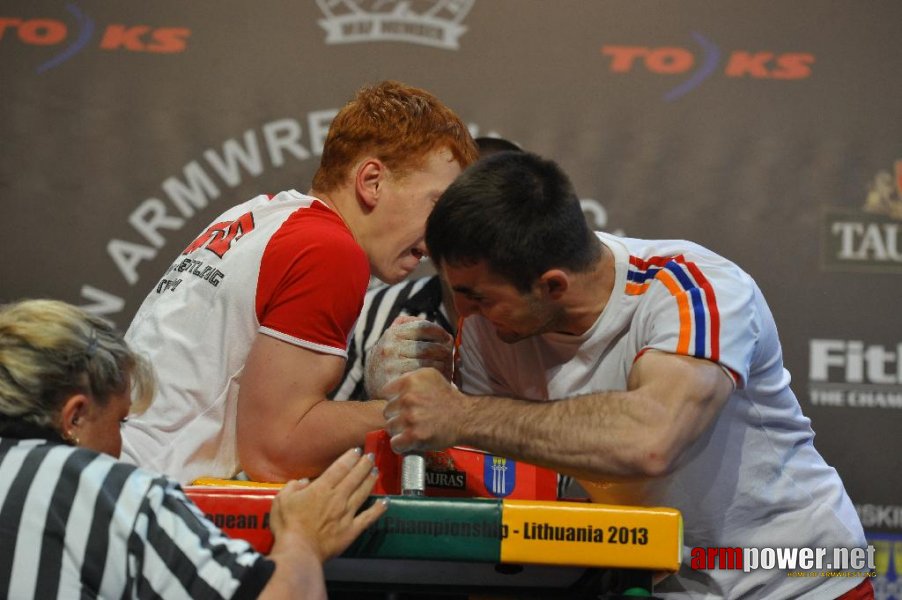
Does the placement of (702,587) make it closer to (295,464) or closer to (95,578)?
(295,464)

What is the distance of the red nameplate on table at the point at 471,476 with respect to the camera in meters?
1.79

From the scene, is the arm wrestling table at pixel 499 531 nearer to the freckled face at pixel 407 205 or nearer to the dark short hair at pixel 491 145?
the freckled face at pixel 407 205

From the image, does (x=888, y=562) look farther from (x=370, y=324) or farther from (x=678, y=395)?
(x=678, y=395)

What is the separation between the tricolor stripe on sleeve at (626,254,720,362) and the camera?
162cm

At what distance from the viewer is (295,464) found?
72.2 inches

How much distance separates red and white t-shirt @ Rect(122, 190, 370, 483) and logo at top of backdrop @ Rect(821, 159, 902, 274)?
1.76m

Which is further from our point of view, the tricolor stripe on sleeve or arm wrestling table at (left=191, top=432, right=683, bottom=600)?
the tricolor stripe on sleeve

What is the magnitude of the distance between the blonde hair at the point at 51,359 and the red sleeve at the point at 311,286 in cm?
34

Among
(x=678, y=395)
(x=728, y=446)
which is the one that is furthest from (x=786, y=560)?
(x=678, y=395)

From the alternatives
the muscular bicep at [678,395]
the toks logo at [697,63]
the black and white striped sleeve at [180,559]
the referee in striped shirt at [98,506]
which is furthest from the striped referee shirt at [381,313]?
the black and white striped sleeve at [180,559]

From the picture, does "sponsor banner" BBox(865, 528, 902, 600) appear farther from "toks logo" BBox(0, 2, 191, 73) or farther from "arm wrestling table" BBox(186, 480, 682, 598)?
"toks logo" BBox(0, 2, 191, 73)

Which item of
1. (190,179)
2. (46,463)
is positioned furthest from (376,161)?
(190,179)

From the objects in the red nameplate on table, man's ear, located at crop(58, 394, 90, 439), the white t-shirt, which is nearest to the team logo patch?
the red nameplate on table

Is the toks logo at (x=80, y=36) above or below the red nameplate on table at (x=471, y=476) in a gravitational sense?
above
